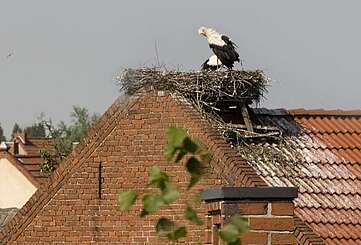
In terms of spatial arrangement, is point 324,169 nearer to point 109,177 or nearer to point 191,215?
point 109,177

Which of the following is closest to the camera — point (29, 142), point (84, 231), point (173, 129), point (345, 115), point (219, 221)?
point (173, 129)

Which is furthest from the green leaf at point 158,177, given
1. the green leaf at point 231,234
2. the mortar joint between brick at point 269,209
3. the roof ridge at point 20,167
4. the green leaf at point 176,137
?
the roof ridge at point 20,167

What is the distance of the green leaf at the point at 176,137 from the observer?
356 cm

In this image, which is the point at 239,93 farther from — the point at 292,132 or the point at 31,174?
the point at 31,174

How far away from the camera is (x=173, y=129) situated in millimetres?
3562

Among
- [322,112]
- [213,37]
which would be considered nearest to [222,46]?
[213,37]

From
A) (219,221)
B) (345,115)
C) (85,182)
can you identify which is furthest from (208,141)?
(219,221)

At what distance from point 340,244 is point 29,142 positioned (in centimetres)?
4198

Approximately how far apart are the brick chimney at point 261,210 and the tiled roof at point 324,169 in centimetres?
460

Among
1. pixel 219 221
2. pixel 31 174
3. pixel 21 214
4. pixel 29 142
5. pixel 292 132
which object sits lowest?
pixel 219 221

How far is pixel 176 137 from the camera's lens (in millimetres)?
3561

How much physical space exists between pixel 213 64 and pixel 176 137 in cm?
1018

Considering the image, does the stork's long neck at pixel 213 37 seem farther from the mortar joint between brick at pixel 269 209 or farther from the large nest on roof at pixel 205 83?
the mortar joint between brick at pixel 269 209

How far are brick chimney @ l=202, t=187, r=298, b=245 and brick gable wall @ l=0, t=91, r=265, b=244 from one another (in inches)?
225
